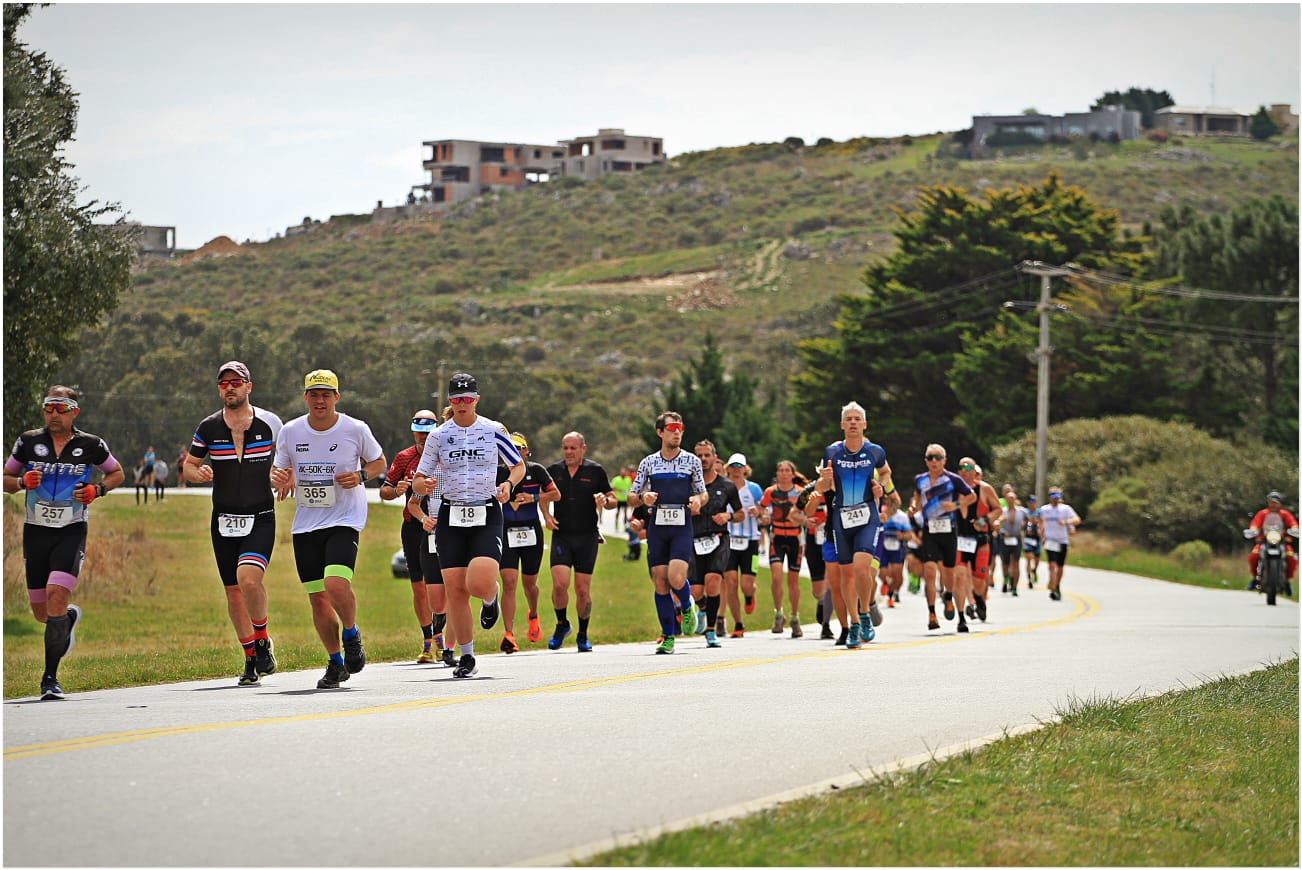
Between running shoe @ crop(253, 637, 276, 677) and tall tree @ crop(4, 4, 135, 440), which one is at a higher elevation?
tall tree @ crop(4, 4, 135, 440)

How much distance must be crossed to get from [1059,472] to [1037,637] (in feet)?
122

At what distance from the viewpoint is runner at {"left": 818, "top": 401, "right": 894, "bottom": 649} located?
17000 mm

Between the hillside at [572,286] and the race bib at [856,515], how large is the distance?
6301 cm

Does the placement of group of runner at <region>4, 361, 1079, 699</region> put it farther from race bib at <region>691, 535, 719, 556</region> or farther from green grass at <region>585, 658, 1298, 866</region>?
green grass at <region>585, 658, 1298, 866</region>

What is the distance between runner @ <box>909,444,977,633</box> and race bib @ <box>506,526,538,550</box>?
533 centimetres

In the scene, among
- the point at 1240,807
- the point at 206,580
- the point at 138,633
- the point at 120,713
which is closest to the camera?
the point at 1240,807

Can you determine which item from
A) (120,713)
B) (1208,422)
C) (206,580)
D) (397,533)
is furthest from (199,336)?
(120,713)

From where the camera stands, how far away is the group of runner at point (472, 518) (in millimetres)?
12492

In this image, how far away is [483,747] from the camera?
9312mm

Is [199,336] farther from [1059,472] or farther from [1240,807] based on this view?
[1240,807]

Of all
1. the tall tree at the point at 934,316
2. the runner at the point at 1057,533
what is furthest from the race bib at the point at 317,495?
the tall tree at the point at 934,316

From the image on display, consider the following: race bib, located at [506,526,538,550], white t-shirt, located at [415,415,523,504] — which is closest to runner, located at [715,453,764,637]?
race bib, located at [506,526,538,550]

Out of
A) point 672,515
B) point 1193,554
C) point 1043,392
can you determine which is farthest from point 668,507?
point 1043,392

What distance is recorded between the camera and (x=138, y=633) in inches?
1067
